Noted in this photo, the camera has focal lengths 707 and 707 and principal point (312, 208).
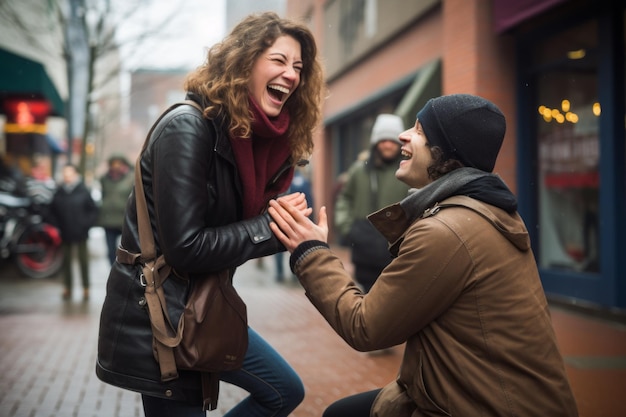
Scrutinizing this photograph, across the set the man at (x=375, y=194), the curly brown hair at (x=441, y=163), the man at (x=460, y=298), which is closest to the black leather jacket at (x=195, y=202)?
the man at (x=460, y=298)

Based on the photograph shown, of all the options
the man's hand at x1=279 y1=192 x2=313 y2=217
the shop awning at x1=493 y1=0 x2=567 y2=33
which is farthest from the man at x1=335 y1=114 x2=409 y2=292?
the man's hand at x1=279 y1=192 x2=313 y2=217

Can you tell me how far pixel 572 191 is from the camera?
8828mm

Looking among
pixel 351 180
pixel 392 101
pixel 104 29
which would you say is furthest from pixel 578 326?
pixel 104 29

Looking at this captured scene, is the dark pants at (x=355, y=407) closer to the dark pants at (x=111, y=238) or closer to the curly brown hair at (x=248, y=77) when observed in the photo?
the curly brown hair at (x=248, y=77)

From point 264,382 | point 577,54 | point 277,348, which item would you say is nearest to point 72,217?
point 277,348

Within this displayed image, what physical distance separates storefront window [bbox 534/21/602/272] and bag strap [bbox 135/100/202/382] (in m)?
6.92

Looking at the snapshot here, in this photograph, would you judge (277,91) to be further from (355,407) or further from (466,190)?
(355,407)

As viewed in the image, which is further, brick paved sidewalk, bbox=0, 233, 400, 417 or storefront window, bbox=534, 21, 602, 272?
storefront window, bbox=534, 21, 602, 272

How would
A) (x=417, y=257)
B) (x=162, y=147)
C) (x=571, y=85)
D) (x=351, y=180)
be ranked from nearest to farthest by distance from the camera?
(x=417, y=257)
(x=162, y=147)
(x=351, y=180)
(x=571, y=85)

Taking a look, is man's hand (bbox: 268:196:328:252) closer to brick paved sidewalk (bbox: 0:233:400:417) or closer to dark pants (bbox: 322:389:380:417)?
dark pants (bbox: 322:389:380:417)

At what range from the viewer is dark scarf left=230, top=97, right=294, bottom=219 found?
7.73 ft

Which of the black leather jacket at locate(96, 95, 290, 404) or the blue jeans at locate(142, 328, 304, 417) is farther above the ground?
the black leather jacket at locate(96, 95, 290, 404)

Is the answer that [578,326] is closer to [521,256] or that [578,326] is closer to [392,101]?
[521,256]

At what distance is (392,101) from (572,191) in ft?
17.8
